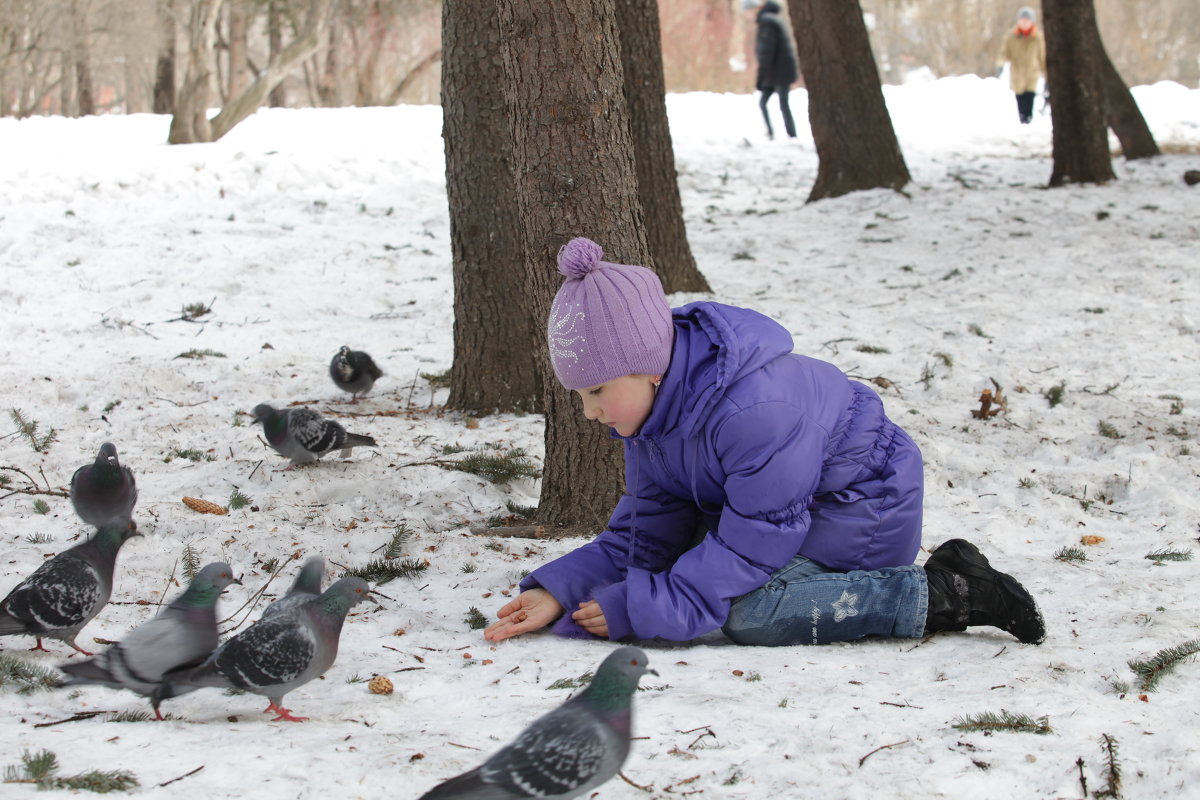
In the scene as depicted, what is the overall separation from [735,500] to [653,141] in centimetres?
519

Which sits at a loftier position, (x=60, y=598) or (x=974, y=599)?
(x=60, y=598)

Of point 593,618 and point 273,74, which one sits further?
point 273,74

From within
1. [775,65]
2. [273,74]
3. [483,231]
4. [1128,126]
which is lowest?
[483,231]

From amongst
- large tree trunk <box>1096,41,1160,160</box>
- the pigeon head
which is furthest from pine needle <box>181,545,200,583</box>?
large tree trunk <box>1096,41,1160,160</box>

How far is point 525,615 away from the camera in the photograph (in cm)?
343

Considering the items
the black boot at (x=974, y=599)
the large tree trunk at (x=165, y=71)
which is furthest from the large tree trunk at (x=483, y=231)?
the large tree trunk at (x=165, y=71)

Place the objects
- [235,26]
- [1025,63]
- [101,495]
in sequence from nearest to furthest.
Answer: [101,495] < [1025,63] < [235,26]

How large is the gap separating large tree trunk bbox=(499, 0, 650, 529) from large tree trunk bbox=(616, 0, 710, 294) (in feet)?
11.3

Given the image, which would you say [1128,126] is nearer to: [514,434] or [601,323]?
[514,434]

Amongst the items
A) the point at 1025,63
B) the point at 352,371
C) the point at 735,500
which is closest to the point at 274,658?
the point at 735,500

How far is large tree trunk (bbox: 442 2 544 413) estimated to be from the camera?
5.94 meters

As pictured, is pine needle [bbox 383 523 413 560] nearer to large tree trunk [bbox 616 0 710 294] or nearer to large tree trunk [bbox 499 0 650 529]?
large tree trunk [bbox 499 0 650 529]

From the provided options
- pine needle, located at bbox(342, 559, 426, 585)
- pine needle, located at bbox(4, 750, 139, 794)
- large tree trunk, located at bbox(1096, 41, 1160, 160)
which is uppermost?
large tree trunk, located at bbox(1096, 41, 1160, 160)

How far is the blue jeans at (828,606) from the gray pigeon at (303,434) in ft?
8.33
